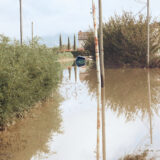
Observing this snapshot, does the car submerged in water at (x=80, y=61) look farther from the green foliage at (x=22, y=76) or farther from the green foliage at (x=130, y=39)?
the green foliage at (x=22, y=76)

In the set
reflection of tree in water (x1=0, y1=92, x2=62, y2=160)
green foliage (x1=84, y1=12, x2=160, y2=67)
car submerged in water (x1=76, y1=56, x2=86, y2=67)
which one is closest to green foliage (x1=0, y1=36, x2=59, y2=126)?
reflection of tree in water (x1=0, y1=92, x2=62, y2=160)

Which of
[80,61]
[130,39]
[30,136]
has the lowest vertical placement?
[30,136]

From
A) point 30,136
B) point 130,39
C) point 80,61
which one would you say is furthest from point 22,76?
point 80,61

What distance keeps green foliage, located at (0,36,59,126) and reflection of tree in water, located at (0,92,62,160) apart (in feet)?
1.57

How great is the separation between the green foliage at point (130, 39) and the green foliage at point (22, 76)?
778 inches

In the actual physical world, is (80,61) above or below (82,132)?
above

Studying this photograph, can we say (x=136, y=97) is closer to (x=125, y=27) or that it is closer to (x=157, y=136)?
(x=157, y=136)

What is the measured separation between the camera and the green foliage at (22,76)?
766 centimetres

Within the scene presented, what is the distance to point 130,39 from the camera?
101 ft

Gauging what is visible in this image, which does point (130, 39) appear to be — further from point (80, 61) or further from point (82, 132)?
point (82, 132)

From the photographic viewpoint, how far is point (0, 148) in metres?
6.40

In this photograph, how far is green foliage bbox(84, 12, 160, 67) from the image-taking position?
3077 cm

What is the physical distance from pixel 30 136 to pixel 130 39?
82.8 feet

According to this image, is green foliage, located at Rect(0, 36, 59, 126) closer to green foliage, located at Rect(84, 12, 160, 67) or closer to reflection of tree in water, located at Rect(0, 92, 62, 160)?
reflection of tree in water, located at Rect(0, 92, 62, 160)
